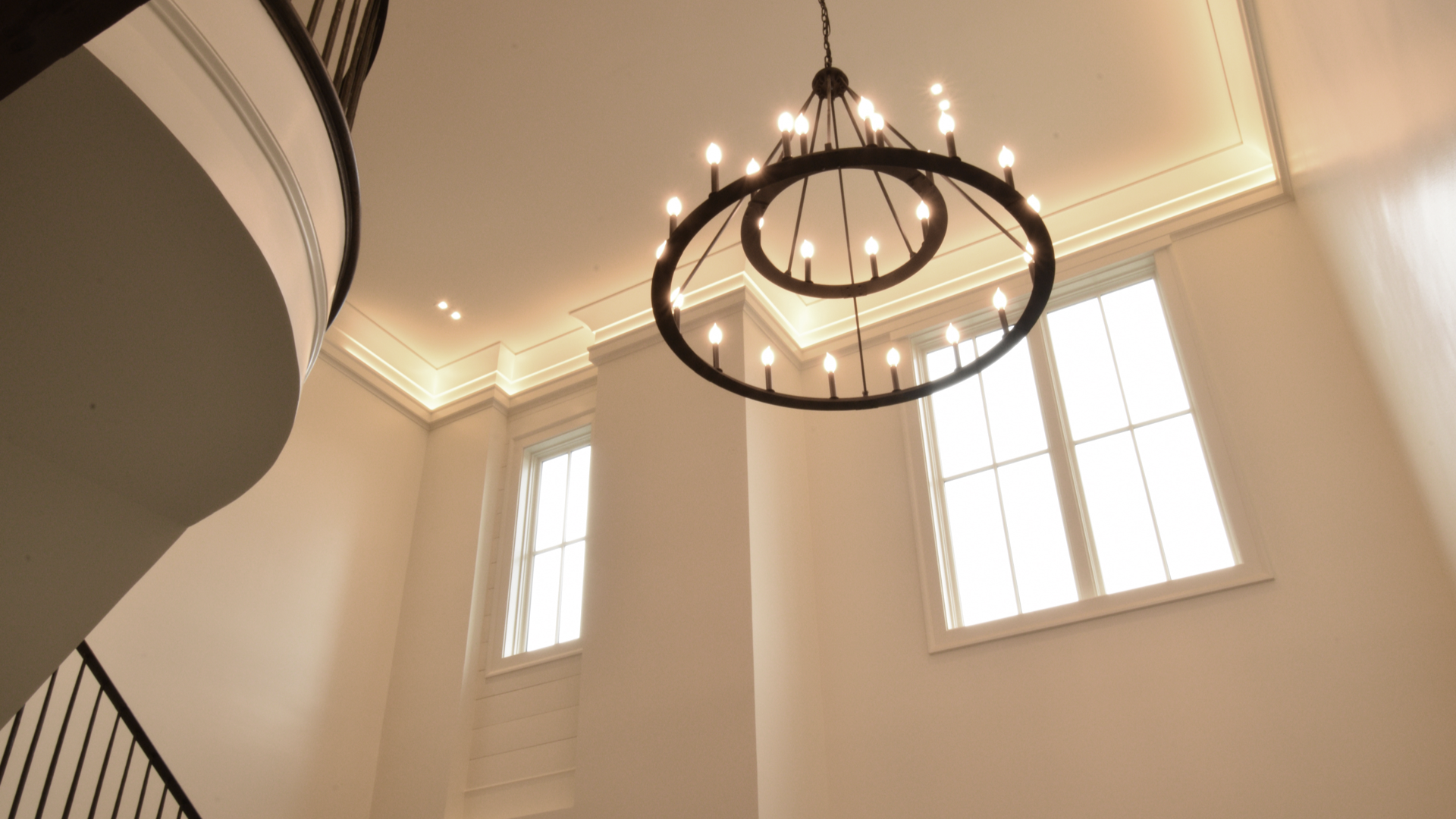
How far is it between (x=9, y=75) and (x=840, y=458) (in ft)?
17.7

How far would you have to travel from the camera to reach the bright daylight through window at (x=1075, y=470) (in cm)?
521

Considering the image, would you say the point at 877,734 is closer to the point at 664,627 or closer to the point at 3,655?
the point at 664,627

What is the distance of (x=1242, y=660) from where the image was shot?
4.64 m

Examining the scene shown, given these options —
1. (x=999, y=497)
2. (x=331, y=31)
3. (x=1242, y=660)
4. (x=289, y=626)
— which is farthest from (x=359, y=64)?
(x=1242, y=660)

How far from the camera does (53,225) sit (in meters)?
2.46

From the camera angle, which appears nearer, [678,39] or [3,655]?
[3,655]

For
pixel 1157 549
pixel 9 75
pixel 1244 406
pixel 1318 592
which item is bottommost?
pixel 9 75

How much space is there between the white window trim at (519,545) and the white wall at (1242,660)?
197 cm

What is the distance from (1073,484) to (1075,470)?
94mm

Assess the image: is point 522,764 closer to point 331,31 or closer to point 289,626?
point 289,626

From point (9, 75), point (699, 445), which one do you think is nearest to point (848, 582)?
point (699, 445)

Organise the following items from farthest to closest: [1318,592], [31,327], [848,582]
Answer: [848,582] → [1318,592] → [31,327]

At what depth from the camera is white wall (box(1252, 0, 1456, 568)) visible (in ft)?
7.25

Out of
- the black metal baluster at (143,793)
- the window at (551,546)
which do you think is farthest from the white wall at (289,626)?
the window at (551,546)
